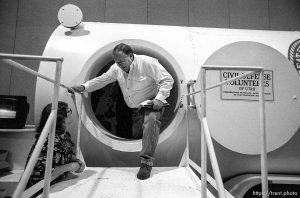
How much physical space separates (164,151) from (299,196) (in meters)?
1.05

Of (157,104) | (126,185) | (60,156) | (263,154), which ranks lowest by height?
(126,185)

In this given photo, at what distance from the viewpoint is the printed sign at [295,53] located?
5.78ft

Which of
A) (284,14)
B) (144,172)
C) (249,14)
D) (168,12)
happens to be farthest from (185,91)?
(284,14)

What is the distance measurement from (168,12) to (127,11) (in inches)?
20.9

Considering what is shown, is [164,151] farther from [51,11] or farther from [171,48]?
[51,11]

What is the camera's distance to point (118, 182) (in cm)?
132

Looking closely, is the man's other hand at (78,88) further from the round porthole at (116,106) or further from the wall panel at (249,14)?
the wall panel at (249,14)

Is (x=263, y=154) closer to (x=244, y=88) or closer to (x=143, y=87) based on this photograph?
(x=244, y=88)


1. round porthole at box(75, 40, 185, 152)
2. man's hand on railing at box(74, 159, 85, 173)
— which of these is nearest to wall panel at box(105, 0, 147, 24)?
round porthole at box(75, 40, 185, 152)

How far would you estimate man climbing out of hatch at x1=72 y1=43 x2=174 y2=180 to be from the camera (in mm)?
1439

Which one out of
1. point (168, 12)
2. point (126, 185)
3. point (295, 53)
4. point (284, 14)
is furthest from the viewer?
point (284, 14)

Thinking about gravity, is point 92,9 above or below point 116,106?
above

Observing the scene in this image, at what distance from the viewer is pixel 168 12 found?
113 inches

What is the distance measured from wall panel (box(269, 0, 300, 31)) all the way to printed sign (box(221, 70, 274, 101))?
176cm
